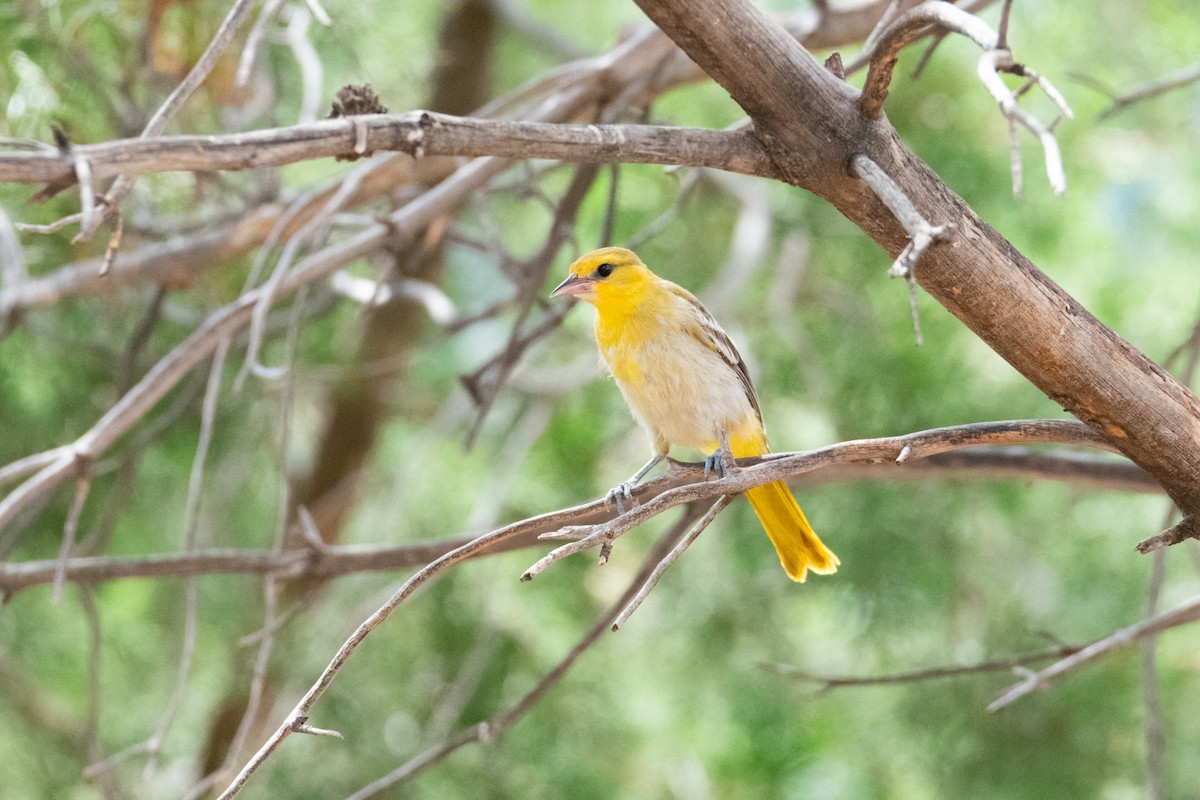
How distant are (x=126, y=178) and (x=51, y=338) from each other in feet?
8.19

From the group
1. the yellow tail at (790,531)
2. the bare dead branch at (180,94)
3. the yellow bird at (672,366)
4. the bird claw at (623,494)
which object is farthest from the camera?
the yellow bird at (672,366)

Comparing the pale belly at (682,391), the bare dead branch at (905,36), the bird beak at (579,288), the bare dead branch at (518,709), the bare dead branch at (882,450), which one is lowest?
the bare dead branch at (518,709)

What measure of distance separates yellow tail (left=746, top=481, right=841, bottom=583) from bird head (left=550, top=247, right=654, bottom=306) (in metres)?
0.56

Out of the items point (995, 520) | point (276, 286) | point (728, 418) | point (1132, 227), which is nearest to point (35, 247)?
point (276, 286)

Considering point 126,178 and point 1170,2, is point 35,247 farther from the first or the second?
point 1170,2

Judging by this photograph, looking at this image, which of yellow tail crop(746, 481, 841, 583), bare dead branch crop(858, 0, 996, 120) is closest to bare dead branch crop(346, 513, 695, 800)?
yellow tail crop(746, 481, 841, 583)

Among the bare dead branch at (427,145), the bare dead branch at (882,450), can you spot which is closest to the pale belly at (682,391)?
the bare dead branch at (882,450)

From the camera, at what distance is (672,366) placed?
8.59 feet

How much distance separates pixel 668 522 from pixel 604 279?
4.54 ft

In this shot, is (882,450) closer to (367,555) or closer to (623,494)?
(623,494)

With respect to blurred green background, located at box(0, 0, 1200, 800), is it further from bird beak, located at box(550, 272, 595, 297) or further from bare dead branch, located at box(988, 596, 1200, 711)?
bare dead branch, located at box(988, 596, 1200, 711)

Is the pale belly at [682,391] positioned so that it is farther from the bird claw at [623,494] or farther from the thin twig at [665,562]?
the thin twig at [665,562]

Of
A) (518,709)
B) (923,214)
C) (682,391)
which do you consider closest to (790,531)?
(682,391)

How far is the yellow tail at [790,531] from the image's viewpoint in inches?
97.6
